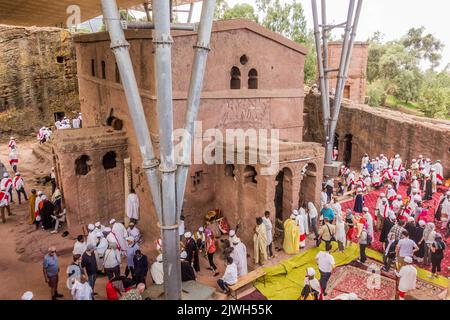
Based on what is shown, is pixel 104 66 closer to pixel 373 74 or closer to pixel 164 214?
pixel 164 214

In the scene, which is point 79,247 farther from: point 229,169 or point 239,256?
point 229,169

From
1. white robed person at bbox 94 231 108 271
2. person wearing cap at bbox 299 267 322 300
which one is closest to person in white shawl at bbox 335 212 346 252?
person wearing cap at bbox 299 267 322 300

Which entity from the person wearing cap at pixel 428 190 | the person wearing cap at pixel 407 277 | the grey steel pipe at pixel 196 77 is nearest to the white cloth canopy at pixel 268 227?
the person wearing cap at pixel 407 277

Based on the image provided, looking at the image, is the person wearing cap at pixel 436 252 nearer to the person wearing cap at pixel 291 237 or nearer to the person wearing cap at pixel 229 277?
the person wearing cap at pixel 291 237

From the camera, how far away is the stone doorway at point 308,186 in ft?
44.3

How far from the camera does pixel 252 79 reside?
14984 millimetres

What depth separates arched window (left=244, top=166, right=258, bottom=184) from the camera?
1281 cm

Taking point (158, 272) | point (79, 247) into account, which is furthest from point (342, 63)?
point (79, 247)

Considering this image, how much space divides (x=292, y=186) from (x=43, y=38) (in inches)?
868

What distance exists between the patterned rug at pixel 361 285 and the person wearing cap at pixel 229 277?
249cm

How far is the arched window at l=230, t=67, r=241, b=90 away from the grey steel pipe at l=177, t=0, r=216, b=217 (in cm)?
681

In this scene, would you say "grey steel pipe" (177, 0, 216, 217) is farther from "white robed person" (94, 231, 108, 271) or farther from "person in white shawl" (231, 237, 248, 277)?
"white robed person" (94, 231, 108, 271)

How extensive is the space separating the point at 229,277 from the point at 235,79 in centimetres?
769

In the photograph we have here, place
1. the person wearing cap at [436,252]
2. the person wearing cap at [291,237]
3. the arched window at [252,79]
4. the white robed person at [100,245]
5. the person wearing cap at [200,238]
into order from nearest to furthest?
the person wearing cap at [436,252], the white robed person at [100,245], the person wearing cap at [200,238], the person wearing cap at [291,237], the arched window at [252,79]
